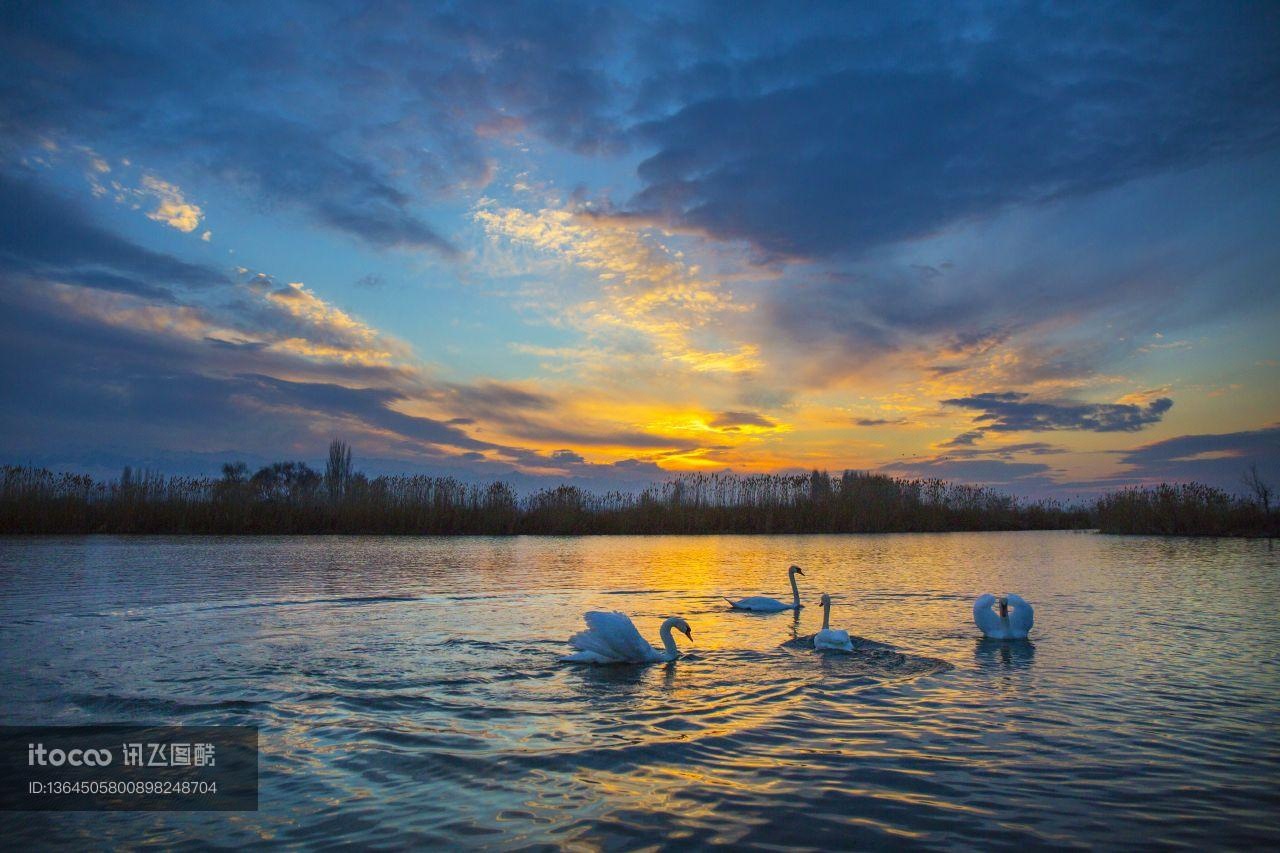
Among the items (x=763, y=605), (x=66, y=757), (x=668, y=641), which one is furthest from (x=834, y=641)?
(x=66, y=757)

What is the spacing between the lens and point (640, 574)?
56.1ft

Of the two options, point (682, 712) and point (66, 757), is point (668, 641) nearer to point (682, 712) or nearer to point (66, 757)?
point (682, 712)

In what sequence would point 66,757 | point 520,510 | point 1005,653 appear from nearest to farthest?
1. point 66,757
2. point 1005,653
3. point 520,510

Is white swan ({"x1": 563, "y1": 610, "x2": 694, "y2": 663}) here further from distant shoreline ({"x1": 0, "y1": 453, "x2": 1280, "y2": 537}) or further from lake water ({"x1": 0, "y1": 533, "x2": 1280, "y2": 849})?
distant shoreline ({"x1": 0, "y1": 453, "x2": 1280, "y2": 537})

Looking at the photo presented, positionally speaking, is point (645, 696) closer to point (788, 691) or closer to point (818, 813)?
point (788, 691)

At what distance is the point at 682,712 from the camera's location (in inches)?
241

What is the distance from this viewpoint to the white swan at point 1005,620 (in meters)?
8.96

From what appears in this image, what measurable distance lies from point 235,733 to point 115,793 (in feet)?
3.24

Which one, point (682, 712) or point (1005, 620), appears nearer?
point (682, 712)

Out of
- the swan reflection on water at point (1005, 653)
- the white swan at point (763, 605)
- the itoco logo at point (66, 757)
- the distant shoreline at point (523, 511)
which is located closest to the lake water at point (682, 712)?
the swan reflection on water at point (1005, 653)

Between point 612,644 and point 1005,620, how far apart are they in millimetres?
4780

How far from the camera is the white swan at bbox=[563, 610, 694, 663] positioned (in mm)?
7730

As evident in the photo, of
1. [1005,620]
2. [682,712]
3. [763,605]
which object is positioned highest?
[1005,620]

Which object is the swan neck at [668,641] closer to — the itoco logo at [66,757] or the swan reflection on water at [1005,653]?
the swan reflection on water at [1005,653]
